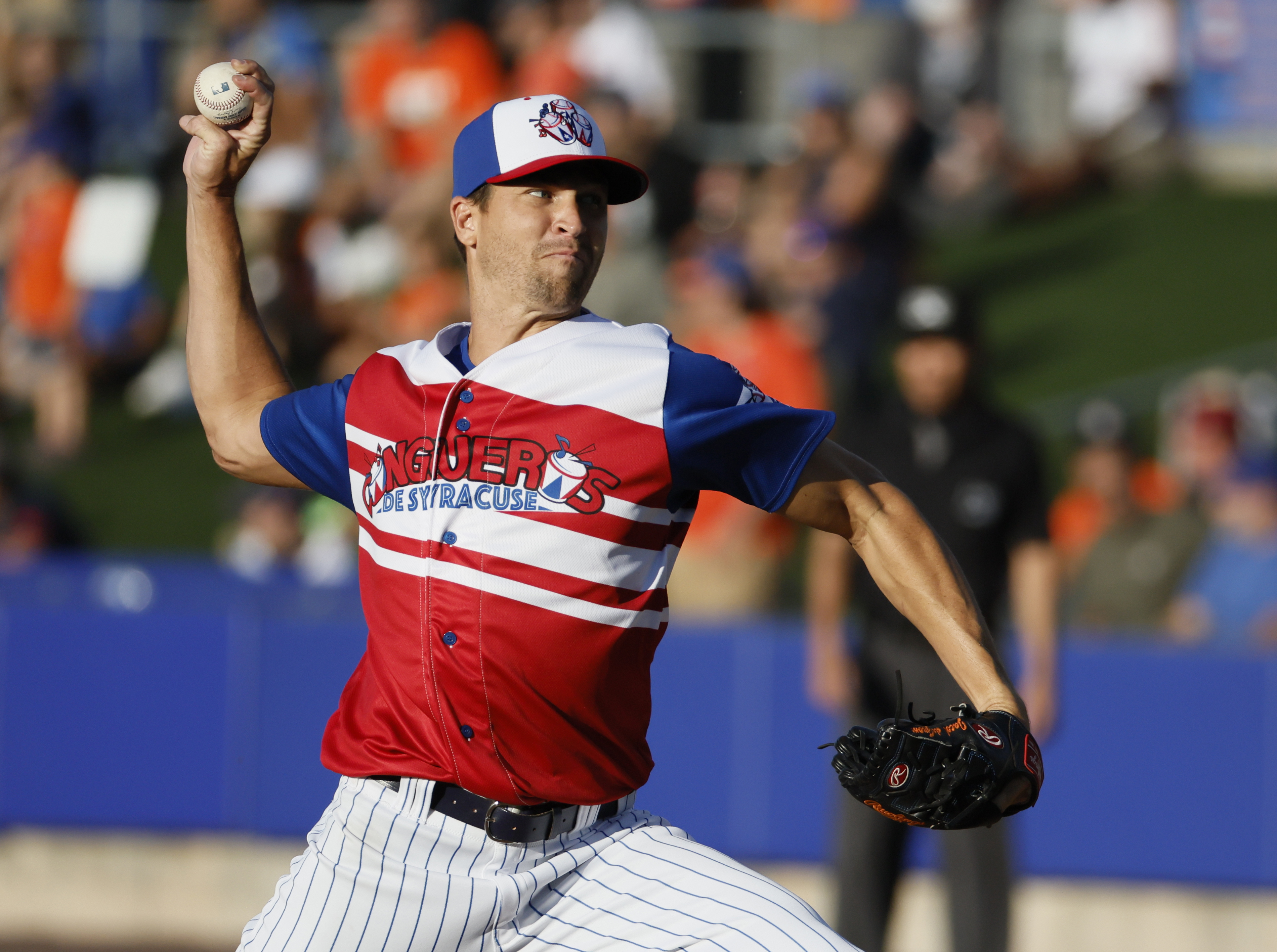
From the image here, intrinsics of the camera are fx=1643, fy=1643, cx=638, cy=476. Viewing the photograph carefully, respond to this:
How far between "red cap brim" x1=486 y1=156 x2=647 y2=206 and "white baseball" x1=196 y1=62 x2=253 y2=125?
2.38 feet

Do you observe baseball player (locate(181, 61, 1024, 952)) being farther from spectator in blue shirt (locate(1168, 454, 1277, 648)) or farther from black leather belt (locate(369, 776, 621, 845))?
spectator in blue shirt (locate(1168, 454, 1277, 648))

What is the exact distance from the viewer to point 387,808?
318cm

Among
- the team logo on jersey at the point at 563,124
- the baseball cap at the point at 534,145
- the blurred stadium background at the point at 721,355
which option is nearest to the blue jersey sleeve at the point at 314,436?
the baseball cap at the point at 534,145

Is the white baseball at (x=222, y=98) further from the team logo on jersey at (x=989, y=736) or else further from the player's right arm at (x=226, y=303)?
the team logo on jersey at (x=989, y=736)

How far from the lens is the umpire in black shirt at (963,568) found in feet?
18.4

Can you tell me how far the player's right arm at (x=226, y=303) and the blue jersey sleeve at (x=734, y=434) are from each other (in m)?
0.96

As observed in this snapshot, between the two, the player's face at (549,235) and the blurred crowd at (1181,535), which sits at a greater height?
the player's face at (549,235)

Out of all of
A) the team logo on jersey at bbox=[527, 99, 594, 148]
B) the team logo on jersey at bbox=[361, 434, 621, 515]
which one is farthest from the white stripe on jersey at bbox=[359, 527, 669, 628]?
the team logo on jersey at bbox=[527, 99, 594, 148]

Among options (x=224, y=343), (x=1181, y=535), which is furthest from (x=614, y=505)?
(x=1181, y=535)

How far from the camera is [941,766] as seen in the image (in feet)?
9.21

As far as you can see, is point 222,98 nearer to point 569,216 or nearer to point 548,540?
point 569,216

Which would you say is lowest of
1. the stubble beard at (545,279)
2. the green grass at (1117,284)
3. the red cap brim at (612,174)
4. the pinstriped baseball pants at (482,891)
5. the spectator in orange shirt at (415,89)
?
the pinstriped baseball pants at (482,891)

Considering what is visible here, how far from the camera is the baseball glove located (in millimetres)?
2809

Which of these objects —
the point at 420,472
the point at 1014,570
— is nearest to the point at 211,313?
the point at 420,472
